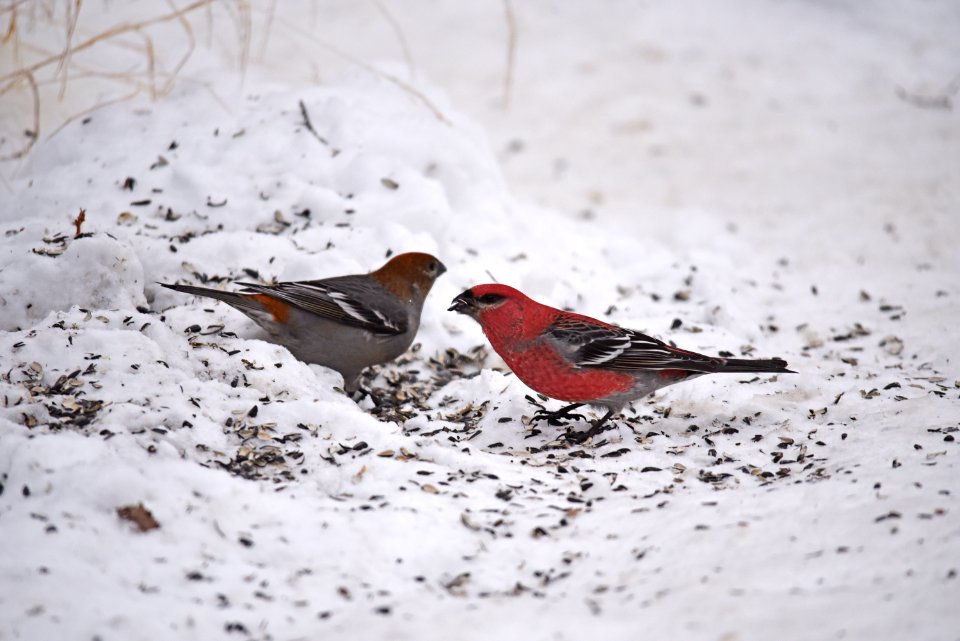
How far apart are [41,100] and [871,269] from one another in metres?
6.05

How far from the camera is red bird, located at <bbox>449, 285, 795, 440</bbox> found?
4145 millimetres

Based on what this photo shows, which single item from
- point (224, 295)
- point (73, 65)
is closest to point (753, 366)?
point (224, 295)

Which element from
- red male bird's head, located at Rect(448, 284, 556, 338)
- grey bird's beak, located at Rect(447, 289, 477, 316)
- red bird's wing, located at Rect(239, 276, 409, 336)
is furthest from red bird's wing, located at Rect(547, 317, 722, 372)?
red bird's wing, located at Rect(239, 276, 409, 336)

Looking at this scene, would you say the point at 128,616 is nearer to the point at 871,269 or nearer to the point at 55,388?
the point at 55,388

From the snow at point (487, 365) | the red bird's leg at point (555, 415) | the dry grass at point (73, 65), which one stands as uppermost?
the dry grass at point (73, 65)

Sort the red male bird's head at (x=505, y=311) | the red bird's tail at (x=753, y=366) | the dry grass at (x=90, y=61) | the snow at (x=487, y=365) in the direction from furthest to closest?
the dry grass at (x=90, y=61) < the red male bird's head at (x=505, y=311) < the red bird's tail at (x=753, y=366) < the snow at (x=487, y=365)

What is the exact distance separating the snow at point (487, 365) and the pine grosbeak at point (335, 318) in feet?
0.45

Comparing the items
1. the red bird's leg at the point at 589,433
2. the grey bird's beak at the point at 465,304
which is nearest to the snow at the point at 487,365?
the red bird's leg at the point at 589,433

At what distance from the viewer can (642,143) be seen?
848cm

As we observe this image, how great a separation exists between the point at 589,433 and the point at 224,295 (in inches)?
71.0

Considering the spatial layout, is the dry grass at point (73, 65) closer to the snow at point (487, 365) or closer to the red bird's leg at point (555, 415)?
the snow at point (487, 365)

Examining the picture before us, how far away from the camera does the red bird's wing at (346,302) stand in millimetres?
4473

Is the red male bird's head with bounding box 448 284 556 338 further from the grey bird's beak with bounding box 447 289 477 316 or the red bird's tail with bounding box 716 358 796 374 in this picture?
the red bird's tail with bounding box 716 358 796 374

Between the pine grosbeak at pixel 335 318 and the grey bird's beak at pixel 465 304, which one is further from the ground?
the grey bird's beak at pixel 465 304
